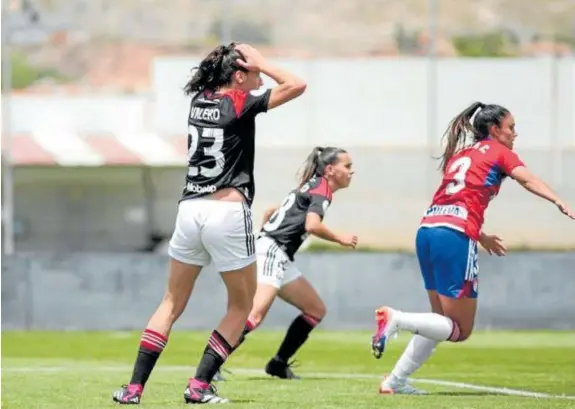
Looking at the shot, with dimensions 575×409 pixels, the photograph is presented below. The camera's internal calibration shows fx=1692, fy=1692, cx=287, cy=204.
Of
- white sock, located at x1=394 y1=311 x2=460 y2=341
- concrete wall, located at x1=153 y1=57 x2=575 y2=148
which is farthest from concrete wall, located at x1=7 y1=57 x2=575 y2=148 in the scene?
white sock, located at x1=394 y1=311 x2=460 y2=341

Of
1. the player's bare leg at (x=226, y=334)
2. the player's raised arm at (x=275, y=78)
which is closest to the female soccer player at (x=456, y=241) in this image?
the player's bare leg at (x=226, y=334)

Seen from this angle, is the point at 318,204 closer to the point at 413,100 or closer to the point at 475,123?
the point at 475,123

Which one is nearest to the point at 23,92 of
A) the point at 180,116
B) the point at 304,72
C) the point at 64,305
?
the point at 180,116

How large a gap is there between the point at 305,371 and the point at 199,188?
4766 millimetres

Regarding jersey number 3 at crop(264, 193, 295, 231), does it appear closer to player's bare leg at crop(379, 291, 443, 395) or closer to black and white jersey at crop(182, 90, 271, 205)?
player's bare leg at crop(379, 291, 443, 395)

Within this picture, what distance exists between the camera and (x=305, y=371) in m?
13.9

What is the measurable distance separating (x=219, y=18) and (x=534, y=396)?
1419 cm

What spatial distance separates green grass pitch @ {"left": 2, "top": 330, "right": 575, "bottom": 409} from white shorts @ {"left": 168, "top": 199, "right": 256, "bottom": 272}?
0.81 m

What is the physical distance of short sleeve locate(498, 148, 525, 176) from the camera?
1032cm

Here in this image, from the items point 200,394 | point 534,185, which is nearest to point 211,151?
point 200,394

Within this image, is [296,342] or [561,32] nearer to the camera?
[296,342]

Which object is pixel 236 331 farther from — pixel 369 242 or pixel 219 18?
pixel 219 18

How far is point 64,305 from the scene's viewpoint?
65.8ft

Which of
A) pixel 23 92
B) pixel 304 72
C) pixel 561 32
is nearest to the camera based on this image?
pixel 304 72
